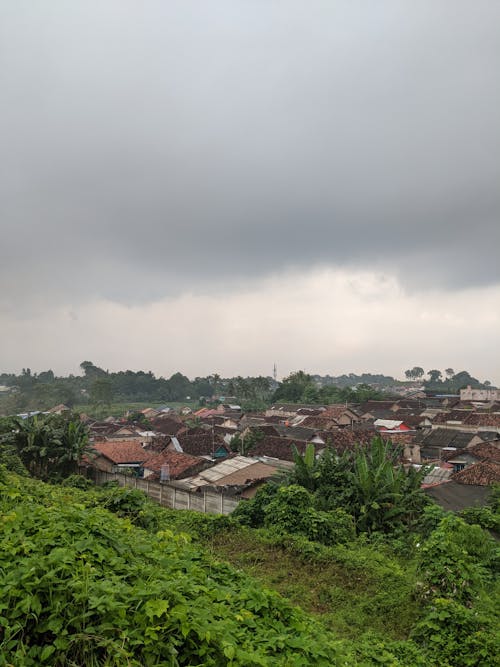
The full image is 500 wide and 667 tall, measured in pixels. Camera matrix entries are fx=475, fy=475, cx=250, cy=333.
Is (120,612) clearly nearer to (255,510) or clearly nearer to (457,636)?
(457,636)

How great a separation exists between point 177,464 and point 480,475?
54.5 feet

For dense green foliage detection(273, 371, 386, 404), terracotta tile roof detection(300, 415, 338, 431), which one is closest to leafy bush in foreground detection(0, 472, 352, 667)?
terracotta tile roof detection(300, 415, 338, 431)

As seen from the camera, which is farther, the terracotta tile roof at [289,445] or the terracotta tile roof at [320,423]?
the terracotta tile roof at [320,423]

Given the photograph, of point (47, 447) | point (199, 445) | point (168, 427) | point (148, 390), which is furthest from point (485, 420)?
point (148, 390)

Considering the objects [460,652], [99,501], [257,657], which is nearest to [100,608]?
[257,657]

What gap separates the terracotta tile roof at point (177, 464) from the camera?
27.0m

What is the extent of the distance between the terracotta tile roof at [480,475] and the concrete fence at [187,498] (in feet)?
40.7

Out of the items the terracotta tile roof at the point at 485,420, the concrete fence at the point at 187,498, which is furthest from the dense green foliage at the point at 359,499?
the terracotta tile roof at the point at 485,420

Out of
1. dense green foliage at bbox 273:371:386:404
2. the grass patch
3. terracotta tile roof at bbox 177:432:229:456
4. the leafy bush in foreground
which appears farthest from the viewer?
dense green foliage at bbox 273:371:386:404

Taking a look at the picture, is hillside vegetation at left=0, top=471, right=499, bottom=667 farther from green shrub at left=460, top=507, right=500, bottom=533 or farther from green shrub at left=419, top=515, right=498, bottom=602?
green shrub at left=460, top=507, right=500, bottom=533

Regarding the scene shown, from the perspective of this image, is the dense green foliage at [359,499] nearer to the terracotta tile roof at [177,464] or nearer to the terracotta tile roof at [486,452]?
the terracotta tile roof at [177,464]

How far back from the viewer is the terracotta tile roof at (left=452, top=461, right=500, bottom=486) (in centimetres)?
2242

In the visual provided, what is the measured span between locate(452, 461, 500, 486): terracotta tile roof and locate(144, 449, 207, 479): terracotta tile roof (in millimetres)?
13656

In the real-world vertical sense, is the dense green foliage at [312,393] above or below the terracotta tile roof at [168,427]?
above
